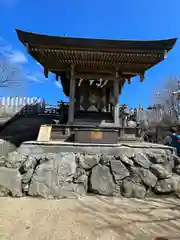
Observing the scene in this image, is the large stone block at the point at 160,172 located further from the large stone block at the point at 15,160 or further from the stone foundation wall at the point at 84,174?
the large stone block at the point at 15,160

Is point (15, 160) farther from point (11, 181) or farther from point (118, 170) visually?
point (118, 170)

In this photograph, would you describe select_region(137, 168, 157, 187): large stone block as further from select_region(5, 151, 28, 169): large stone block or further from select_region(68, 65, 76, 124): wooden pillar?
select_region(68, 65, 76, 124): wooden pillar

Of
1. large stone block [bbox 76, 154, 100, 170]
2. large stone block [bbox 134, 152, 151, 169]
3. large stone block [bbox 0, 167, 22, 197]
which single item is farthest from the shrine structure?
large stone block [bbox 0, 167, 22, 197]

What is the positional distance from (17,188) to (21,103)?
1249 cm

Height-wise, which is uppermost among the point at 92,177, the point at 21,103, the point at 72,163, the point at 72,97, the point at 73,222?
the point at 21,103

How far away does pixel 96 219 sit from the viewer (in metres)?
3.29

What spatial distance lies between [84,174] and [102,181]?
0.51m

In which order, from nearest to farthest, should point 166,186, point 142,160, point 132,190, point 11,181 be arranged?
point 11,181
point 132,190
point 166,186
point 142,160

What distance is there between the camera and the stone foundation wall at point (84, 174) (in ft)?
14.3

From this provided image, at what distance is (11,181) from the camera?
434 centimetres

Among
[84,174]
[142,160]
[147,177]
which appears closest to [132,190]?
[147,177]

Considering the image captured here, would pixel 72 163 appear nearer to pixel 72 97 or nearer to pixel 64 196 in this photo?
pixel 64 196

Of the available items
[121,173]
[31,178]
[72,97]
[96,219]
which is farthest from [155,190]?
[72,97]

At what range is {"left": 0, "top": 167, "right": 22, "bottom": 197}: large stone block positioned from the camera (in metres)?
4.25
